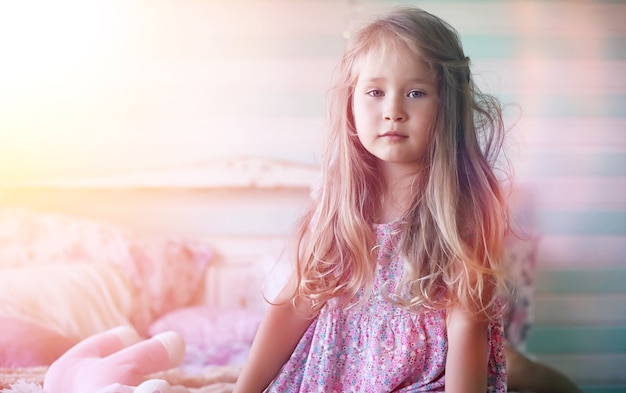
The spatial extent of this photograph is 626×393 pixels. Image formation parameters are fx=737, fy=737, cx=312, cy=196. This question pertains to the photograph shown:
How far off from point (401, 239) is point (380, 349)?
0.59ft

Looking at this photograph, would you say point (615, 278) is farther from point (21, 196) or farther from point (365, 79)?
point (21, 196)

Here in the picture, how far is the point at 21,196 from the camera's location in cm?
225

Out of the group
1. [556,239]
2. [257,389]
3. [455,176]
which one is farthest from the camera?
[556,239]

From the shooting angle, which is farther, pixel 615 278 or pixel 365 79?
pixel 615 278

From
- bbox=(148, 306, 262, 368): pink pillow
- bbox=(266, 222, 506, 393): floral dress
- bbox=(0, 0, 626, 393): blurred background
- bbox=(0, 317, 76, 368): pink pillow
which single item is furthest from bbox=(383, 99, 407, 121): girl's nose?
bbox=(0, 0, 626, 393): blurred background

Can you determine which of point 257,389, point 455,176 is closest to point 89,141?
point 257,389

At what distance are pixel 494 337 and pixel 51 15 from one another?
1.67 meters

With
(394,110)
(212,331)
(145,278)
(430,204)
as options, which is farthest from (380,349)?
(145,278)

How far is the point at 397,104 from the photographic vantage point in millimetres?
1135

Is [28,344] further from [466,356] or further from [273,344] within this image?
[466,356]

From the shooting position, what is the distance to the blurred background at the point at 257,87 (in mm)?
2230

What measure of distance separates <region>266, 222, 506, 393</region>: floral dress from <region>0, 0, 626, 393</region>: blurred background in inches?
41.5

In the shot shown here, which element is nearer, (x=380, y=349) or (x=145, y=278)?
(x=380, y=349)

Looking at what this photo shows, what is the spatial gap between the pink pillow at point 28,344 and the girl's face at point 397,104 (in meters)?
0.95
